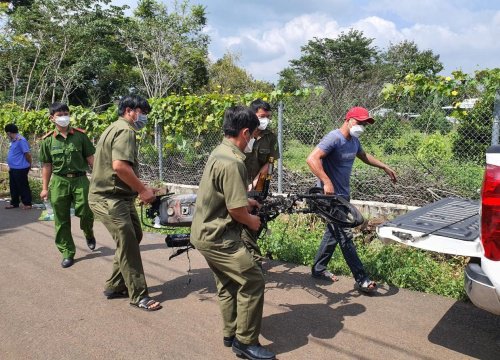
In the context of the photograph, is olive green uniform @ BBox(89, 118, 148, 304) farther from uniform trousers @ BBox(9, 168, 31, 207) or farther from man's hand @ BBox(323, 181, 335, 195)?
uniform trousers @ BBox(9, 168, 31, 207)

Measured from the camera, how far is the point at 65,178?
5.43 metres

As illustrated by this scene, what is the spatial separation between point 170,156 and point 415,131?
5.09 m

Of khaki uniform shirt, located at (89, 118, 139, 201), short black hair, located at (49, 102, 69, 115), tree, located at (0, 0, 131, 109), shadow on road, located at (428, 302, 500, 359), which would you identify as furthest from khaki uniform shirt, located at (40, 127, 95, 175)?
tree, located at (0, 0, 131, 109)

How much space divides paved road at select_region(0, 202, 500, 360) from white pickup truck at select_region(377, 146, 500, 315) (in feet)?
2.81

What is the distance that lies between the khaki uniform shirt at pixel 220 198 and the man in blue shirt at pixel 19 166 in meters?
7.57

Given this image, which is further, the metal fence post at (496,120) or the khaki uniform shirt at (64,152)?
the khaki uniform shirt at (64,152)

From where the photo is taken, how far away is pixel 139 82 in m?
24.2

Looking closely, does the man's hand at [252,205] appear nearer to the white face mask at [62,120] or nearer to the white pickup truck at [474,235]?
the white pickup truck at [474,235]

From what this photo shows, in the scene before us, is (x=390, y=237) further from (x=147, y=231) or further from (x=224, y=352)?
(x=147, y=231)

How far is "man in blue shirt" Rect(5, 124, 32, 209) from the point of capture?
9125mm

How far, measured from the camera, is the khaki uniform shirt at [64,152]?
541cm

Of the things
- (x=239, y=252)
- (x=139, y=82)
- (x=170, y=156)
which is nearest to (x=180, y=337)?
(x=239, y=252)

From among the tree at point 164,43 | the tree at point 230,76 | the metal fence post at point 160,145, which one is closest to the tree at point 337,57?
the tree at point 230,76

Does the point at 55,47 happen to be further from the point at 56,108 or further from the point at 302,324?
the point at 302,324
